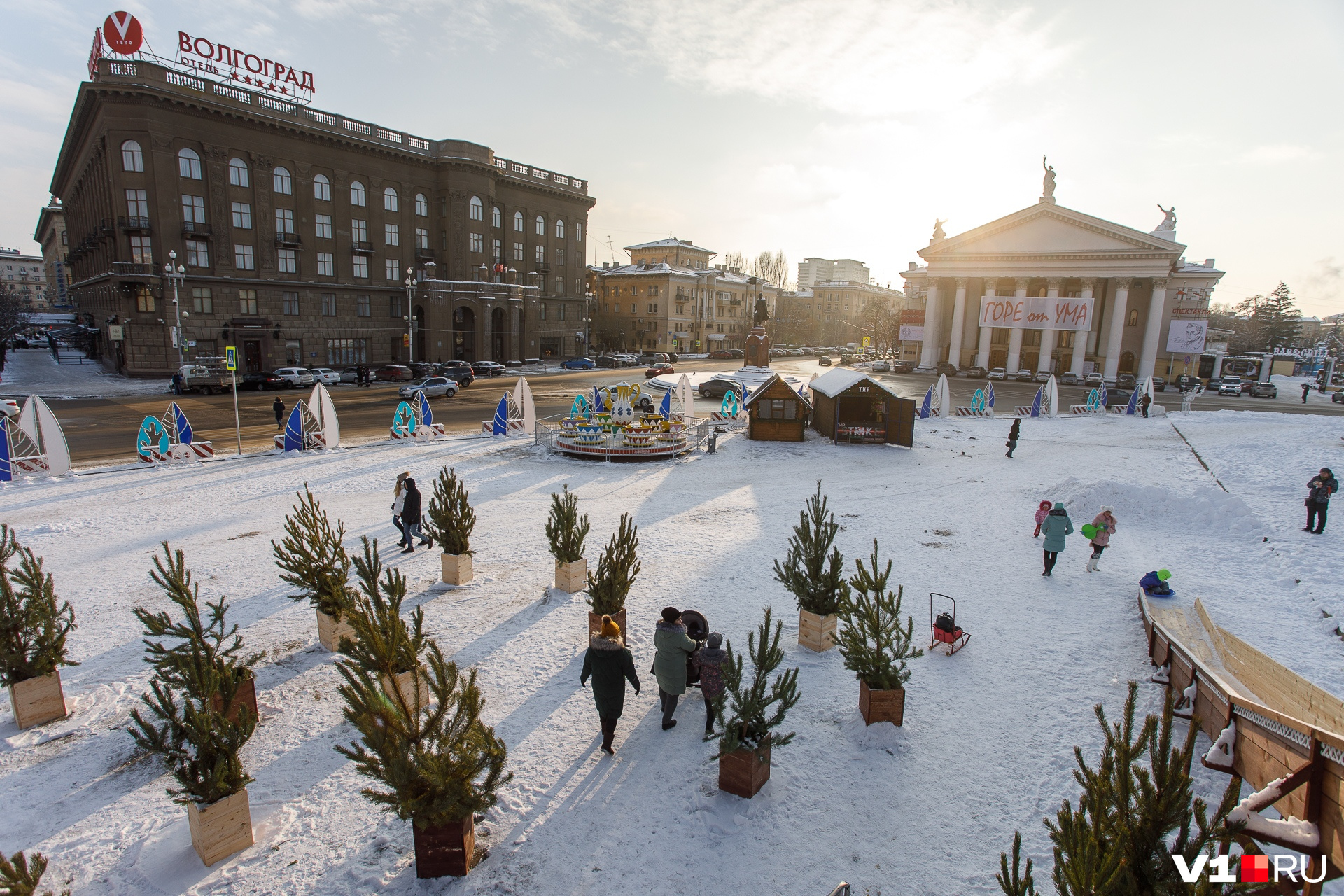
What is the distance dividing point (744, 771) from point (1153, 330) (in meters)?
72.4

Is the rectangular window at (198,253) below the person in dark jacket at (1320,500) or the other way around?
the other way around

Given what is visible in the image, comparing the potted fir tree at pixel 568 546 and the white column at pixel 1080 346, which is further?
the white column at pixel 1080 346

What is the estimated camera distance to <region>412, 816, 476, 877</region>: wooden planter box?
206 inches

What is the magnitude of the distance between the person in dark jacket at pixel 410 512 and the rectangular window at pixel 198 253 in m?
44.1

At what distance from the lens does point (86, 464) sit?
19312 mm

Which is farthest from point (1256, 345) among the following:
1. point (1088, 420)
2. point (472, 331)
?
point (472, 331)

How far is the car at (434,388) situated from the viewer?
119 feet

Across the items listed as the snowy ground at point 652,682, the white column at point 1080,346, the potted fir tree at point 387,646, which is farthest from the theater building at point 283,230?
the white column at point 1080,346

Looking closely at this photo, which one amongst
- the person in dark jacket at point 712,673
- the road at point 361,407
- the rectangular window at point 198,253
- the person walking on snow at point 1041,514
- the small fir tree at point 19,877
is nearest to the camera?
the small fir tree at point 19,877

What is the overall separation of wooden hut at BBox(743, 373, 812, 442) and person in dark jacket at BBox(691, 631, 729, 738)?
19.4 meters

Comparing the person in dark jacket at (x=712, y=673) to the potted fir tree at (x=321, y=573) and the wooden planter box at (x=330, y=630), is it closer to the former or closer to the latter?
the potted fir tree at (x=321, y=573)

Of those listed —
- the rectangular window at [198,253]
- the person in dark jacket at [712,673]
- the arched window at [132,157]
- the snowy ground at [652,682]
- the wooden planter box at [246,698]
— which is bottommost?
the snowy ground at [652,682]

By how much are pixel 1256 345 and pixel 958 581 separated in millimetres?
116189

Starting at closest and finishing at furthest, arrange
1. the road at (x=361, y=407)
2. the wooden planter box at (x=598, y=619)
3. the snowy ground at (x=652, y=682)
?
the snowy ground at (x=652, y=682)
the wooden planter box at (x=598, y=619)
the road at (x=361, y=407)
